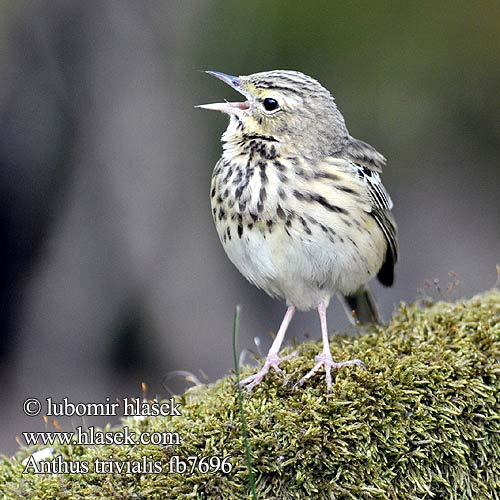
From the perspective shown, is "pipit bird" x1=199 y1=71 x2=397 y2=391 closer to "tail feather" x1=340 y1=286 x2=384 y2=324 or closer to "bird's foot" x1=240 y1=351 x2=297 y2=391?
"bird's foot" x1=240 y1=351 x2=297 y2=391

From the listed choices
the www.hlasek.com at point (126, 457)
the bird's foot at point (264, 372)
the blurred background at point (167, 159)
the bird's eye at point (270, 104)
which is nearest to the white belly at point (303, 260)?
the bird's foot at point (264, 372)

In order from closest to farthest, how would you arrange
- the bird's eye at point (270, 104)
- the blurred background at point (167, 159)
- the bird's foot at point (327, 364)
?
1. the bird's foot at point (327, 364)
2. the bird's eye at point (270, 104)
3. the blurred background at point (167, 159)

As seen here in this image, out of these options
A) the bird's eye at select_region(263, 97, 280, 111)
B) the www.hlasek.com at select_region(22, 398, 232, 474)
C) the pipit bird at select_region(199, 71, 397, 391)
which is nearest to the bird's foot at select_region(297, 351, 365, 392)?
the pipit bird at select_region(199, 71, 397, 391)

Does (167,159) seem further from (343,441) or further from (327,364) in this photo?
(343,441)

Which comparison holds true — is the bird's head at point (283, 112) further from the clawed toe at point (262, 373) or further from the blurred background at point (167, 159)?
the blurred background at point (167, 159)

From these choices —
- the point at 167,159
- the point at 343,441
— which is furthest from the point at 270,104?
the point at 167,159

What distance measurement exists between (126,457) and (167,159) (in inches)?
191

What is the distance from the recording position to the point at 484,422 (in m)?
3.68

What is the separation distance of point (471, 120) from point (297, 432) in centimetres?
543

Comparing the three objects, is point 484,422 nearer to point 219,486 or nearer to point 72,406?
point 219,486

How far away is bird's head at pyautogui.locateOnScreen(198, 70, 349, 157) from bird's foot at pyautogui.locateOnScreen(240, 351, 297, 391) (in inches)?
43.5

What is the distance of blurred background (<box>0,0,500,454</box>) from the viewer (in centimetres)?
771

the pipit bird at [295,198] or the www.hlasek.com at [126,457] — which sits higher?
the pipit bird at [295,198]

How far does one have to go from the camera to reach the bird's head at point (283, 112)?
14.2 feet
